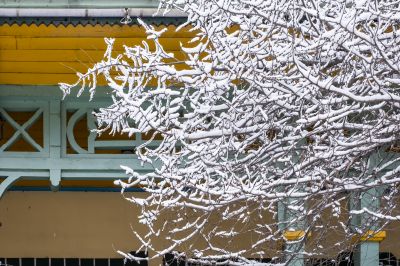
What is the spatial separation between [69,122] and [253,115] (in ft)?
11.9

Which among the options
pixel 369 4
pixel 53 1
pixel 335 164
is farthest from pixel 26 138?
pixel 369 4

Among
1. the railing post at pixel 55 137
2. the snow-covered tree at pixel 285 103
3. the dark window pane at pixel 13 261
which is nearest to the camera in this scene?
the snow-covered tree at pixel 285 103

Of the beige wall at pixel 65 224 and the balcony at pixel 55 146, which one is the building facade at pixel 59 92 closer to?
the balcony at pixel 55 146

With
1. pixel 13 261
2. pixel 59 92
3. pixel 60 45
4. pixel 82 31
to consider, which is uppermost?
pixel 82 31

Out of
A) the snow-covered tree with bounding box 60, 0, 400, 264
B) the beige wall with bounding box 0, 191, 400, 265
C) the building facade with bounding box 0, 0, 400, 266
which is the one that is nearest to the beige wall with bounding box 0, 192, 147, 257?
the beige wall with bounding box 0, 191, 400, 265

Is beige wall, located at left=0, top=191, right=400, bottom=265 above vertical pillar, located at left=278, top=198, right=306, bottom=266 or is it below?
above

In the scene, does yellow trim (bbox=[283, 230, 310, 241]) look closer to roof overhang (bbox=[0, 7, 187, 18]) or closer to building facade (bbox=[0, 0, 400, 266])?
building facade (bbox=[0, 0, 400, 266])

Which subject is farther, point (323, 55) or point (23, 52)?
point (23, 52)

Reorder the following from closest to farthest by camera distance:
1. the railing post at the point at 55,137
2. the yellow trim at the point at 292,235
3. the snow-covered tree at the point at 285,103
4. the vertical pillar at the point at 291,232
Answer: the snow-covered tree at the point at 285,103 < the vertical pillar at the point at 291,232 < the yellow trim at the point at 292,235 < the railing post at the point at 55,137

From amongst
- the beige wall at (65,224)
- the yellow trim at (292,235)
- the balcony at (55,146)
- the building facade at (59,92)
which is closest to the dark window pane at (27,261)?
the beige wall at (65,224)

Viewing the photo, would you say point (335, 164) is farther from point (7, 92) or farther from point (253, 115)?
point (7, 92)

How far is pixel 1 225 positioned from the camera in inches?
822

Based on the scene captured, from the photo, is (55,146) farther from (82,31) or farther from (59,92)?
(82,31)

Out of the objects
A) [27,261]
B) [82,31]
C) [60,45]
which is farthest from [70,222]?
[82,31]
